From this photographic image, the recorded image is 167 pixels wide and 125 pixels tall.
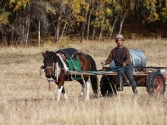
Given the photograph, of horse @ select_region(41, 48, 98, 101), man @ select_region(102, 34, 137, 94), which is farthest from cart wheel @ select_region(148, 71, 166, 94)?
→ horse @ select_region(41, 48, 98, 101)

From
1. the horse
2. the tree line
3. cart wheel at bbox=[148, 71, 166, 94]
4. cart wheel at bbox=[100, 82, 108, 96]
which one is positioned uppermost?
the tree line

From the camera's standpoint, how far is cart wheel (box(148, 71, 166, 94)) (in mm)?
13945

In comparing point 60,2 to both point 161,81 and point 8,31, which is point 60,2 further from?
point 161,81

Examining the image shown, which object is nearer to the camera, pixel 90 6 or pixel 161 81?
pixel 161 81

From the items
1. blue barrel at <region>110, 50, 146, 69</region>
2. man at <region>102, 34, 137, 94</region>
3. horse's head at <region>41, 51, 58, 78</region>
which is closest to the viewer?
horse's head at <region>41, 51, 58, 78</region>

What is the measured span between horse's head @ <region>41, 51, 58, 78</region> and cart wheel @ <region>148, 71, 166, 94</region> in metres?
2.73

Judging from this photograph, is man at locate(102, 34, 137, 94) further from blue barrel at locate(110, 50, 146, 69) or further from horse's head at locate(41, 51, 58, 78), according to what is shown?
horse's head at locate(41, 51, 58, 78)

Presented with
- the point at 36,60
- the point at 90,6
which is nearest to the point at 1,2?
the point at 90,6

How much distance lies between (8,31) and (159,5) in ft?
60.0

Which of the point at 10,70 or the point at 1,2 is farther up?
the point at 1,2

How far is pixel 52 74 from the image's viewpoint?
1325 cm

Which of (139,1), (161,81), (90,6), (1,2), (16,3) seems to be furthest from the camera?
(139,1)

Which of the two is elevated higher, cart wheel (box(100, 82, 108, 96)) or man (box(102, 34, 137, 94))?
man (box(102, 34, 137, 94))

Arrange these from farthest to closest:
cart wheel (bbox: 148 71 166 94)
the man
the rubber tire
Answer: the rubber tire
cart wheel (bbox: 148 71 166 94)
the man
